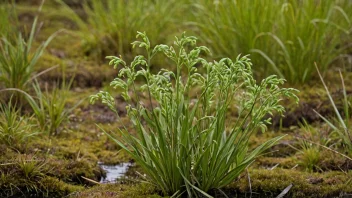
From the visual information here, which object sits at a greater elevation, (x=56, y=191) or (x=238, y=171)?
(x=238, y=171)

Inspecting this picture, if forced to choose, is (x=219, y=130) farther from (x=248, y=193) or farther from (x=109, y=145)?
(x=109, y=145)

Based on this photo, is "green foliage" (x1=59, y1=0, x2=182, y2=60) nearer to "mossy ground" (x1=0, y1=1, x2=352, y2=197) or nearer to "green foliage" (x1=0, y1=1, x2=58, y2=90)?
"mossy ground" (x1=0, y1=1, x2=352, y2=197)

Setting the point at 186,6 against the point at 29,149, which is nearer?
Result: the point at 29,149

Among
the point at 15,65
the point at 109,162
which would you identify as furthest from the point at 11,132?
the point at 15,65

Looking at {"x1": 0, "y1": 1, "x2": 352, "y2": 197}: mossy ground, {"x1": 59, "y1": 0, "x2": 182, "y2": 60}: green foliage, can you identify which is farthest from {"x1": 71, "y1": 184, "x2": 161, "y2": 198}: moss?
{"x1": 59, "y1": 0, "x2": 182, "y2": 60}: green foliage

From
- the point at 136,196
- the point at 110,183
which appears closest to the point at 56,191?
the point at 110,183

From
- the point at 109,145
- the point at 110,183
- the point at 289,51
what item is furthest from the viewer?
the point at 289,51
